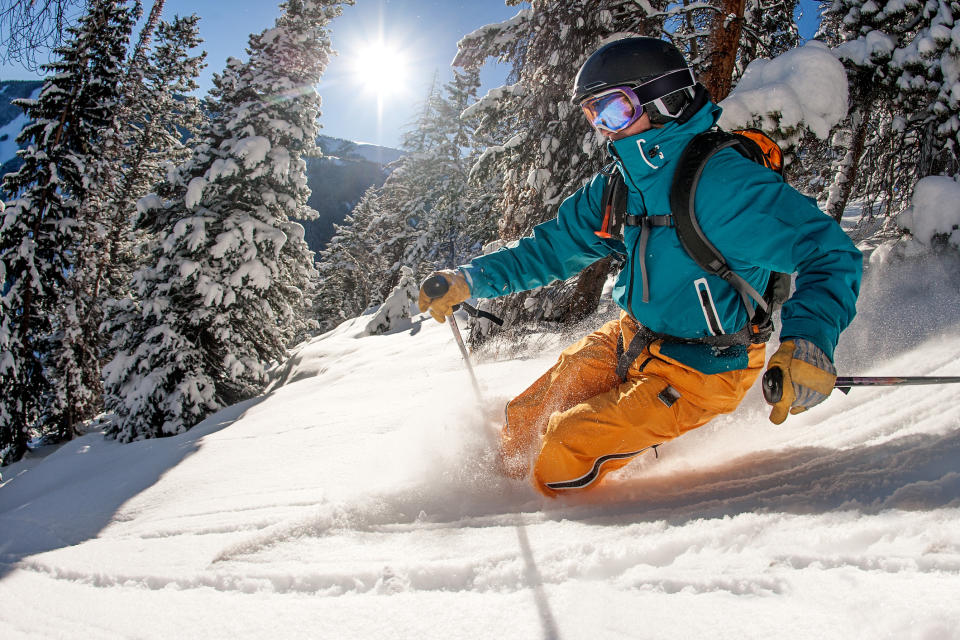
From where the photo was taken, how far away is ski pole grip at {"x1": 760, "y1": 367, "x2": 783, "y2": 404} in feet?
5.60

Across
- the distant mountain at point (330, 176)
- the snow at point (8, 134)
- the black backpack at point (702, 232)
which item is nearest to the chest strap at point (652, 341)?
the black backpack at point (702, 232)

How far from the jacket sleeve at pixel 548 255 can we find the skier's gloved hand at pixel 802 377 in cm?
141

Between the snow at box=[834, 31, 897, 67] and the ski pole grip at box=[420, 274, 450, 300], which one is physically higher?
the snow at box=[834, 31, 897, 67]

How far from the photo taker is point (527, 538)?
179 centimetres

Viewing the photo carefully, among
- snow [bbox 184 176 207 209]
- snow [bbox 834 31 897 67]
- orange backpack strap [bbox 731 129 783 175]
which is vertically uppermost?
snow [bbox 184 176 207 209]

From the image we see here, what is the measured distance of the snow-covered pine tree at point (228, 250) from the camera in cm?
1180

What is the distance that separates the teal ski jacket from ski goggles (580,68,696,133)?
3.6 inches

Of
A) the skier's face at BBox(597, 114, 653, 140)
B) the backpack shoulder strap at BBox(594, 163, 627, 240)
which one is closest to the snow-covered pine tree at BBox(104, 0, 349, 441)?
the backpack shoulder strap at BBox(594, 163, 627, 240)

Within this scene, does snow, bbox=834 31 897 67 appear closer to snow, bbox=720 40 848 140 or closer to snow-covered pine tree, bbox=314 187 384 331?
snow, bbox=720 40 848 140

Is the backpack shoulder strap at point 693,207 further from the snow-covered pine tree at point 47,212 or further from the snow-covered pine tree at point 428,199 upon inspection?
the snow-covered pine tree at point 428,199

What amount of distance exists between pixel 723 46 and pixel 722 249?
5169 millimetres

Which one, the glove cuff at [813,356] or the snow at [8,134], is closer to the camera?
the glove cuff at [813,356]

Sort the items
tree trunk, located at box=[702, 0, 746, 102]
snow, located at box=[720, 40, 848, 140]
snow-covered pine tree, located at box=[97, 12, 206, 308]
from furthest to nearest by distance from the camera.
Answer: snow-covered pine tree, located at box=[97, 12, 206, 308] → tree trunk, located at box=[702, 0, 746, 102] → snow, located at box=[720, 40, 848, 140]

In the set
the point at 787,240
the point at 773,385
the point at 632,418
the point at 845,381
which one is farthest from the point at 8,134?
the point at 845,381
